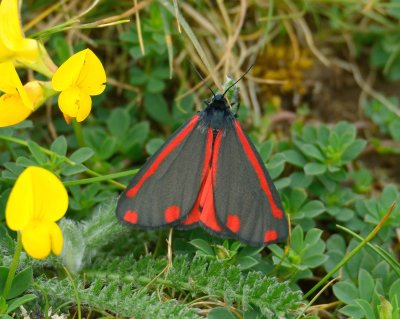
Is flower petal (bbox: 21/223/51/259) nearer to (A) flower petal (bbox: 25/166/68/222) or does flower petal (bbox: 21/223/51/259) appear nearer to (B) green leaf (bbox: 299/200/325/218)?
(A) flower petal (bbox: 25/166/68/222)

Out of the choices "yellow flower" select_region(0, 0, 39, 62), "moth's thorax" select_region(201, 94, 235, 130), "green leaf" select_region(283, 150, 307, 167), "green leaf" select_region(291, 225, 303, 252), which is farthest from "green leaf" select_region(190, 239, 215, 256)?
"yellow flower" select_region(0, 0, 39, 62)

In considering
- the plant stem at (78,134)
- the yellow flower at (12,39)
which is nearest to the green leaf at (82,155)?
the plant stem at (78,134)

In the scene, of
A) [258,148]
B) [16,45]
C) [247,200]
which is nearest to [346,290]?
[247,200]

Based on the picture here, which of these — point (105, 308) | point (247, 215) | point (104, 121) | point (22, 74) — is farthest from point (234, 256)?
point (22, 74)

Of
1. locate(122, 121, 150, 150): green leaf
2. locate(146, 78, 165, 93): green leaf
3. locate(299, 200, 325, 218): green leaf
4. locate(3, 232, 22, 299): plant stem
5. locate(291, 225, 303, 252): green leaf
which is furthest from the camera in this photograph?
locate(146, 78, 165, 93): green leaf

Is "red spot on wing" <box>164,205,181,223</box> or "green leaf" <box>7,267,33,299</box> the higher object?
"red spot on wing" <box>164,205,181,223</box>

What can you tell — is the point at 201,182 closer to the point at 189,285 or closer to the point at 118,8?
the point at 189,285

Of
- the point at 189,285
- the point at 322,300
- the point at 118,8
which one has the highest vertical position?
the point at 118,8
